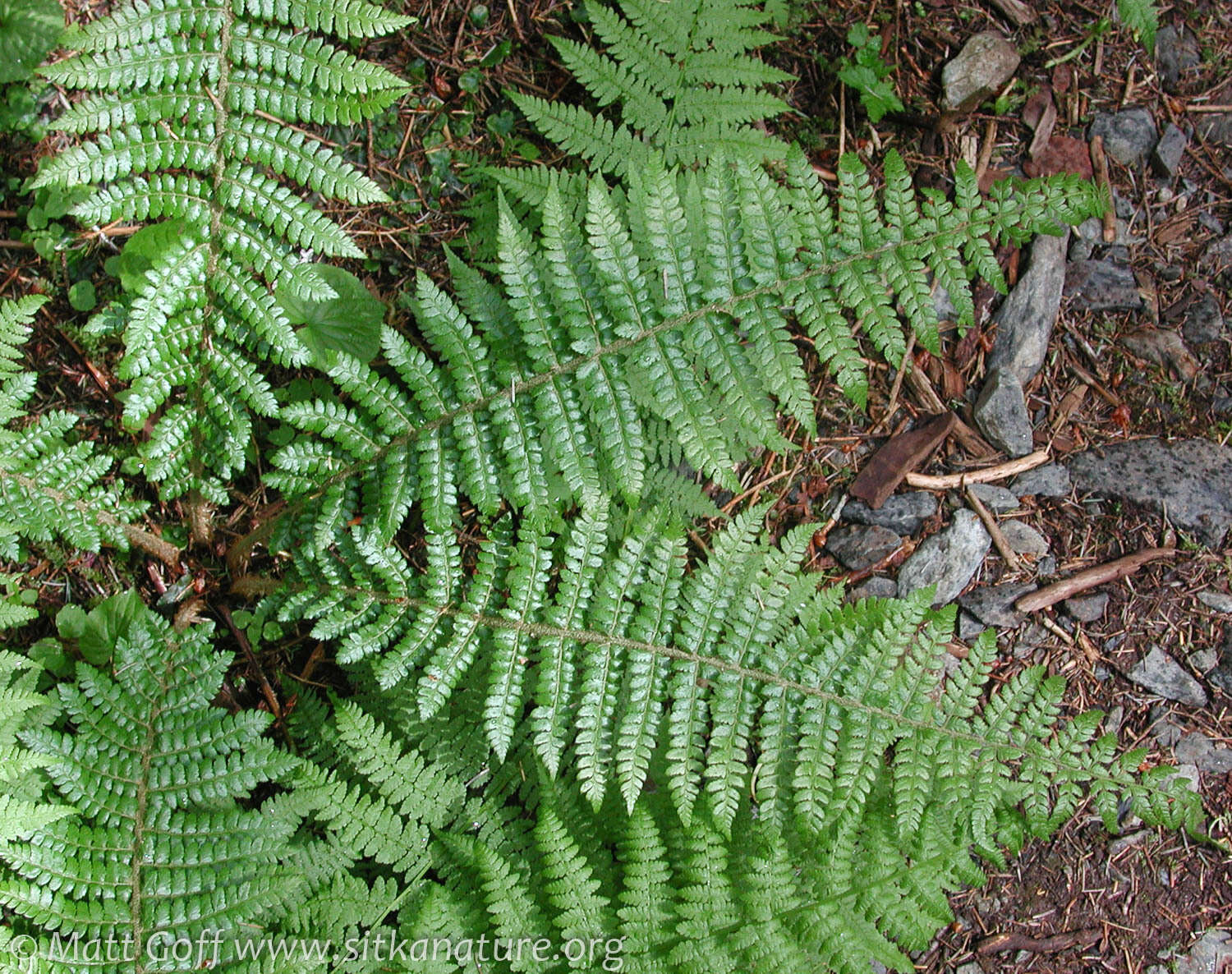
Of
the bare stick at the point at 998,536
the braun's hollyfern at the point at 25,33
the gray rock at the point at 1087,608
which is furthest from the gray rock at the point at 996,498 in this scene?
the braun's hollyfern at the point at 25,33

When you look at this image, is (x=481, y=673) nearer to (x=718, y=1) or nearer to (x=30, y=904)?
(x=30, y=904)

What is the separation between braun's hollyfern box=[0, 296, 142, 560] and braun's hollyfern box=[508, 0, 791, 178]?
1.97 metres

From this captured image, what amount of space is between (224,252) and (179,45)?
0.69m

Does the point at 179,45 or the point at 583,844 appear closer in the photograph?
the point at 179,45

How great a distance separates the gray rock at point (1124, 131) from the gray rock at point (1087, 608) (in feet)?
6.85

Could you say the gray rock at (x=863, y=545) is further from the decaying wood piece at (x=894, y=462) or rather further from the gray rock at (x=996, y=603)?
the gray rock at (x=996, y=603)

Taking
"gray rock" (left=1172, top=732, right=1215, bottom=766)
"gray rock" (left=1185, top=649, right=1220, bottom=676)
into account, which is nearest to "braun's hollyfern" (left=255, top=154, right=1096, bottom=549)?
"gray rock" (left=1185, top=649, right=1220, bottom=676)

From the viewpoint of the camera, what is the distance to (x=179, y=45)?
320cm

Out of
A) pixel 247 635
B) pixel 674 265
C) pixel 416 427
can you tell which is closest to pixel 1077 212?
pixel 674 265

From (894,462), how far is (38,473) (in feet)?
11.4

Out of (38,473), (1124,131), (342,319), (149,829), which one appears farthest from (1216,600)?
(38,473)

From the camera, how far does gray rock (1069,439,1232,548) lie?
4.22 m

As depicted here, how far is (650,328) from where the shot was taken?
3189 mm

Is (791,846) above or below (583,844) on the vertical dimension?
below
